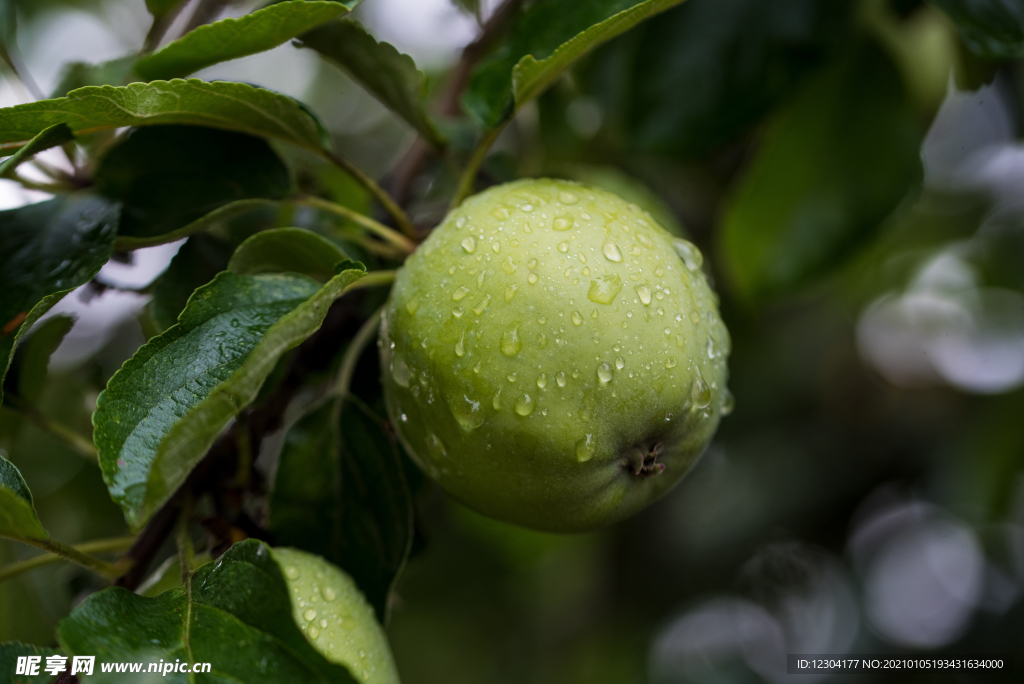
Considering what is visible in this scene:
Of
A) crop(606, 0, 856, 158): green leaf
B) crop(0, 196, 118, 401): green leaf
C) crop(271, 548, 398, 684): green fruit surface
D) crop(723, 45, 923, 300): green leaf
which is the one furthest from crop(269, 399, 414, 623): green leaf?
crop(723, 45, 923, 300): green leaf

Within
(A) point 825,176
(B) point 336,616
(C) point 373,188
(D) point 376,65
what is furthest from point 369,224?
(A) point 825,176

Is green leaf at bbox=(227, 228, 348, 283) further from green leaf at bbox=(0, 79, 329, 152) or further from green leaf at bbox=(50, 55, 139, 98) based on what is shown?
green leaf at bbox=(50, 55, 139, 98)

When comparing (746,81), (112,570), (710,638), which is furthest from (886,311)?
(112,570)

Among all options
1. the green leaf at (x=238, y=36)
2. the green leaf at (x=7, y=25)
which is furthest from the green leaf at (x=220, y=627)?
the green leaf at (x=7, y=25)

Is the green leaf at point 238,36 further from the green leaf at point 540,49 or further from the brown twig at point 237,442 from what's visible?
the brown twig at point 237,442

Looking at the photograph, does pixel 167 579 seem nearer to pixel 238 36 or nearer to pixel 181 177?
pixel 181 177
